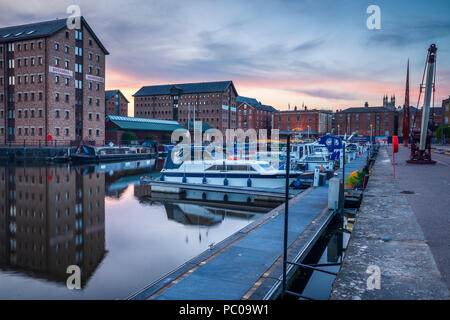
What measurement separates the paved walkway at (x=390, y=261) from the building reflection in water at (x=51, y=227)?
808 centimetres

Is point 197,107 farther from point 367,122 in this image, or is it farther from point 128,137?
point 367,122

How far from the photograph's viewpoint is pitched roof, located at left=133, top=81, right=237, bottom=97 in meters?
109

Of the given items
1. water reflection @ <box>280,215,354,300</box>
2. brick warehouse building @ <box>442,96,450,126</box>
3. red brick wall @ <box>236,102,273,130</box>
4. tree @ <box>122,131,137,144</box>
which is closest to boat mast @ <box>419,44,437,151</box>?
water reflection @ <box>280,215,354,300</box>

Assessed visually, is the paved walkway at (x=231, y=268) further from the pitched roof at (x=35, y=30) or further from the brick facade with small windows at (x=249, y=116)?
the brick facade with small windows at (x=249, y=116)

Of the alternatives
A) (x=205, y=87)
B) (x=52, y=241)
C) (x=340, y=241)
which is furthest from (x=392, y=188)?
(x=205, y=87)

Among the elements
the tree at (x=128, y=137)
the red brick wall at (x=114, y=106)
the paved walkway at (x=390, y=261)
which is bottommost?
the paved walkway at (x=390, y=261)

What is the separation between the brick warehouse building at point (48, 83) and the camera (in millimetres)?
57938

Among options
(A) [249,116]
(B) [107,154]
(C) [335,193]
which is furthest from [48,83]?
(A) [249,116]

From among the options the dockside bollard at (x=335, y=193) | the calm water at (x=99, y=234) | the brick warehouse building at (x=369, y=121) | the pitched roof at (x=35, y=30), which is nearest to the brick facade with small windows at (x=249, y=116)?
the brick warehouse building at (x=369, y=121)

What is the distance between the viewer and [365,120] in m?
124

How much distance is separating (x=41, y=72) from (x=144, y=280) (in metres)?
57.7

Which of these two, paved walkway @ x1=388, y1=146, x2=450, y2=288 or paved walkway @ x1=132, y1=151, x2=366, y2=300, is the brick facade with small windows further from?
paved walkway @ x1=132, y1=151, x2=366, y2=300

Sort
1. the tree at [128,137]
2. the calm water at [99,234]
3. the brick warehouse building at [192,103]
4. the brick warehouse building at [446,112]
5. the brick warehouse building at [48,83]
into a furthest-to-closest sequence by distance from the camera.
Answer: the brick warehouse building at [192,103]
the brick warehouse building at [446,112]
the tree at [128,137]
the brick warehouse building at [48,83]
the calm water at [99,234]
